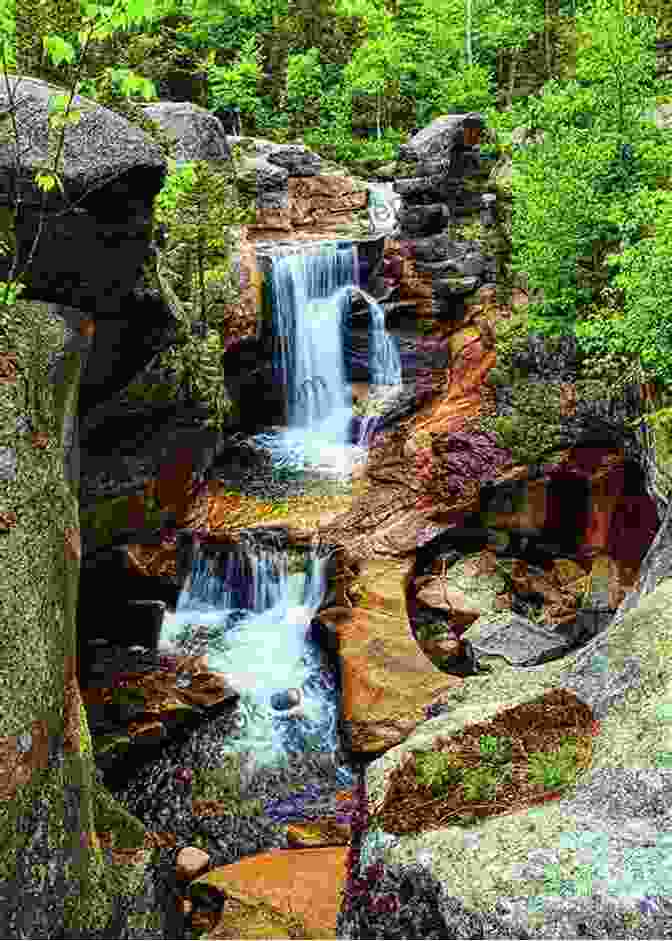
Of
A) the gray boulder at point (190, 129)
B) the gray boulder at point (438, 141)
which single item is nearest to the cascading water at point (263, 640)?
the gray boulder at point (190, 129)

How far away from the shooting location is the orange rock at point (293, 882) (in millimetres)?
7734

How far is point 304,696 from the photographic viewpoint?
12609 millimetres

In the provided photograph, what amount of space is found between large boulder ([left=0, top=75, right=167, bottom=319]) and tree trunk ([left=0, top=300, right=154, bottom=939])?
1.10 metres

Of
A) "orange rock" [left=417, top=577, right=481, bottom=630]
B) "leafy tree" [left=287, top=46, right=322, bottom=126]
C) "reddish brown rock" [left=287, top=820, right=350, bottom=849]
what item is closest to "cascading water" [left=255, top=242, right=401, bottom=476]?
"orange rock" [left=417, top=577, right=481, bottom=630]

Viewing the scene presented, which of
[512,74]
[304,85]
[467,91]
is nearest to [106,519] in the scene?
[304,85]

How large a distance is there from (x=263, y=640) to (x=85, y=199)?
29.2ft

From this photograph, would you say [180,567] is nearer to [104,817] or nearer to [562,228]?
[104,817]

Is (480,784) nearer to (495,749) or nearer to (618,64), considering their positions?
(495,749)

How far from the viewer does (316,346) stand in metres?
21.4

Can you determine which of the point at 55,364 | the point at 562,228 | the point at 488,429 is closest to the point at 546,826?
the point at 55,364

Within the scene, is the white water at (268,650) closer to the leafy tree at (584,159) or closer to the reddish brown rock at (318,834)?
the reddish brown rock at (318,834)

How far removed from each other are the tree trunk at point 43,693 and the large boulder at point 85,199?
1097 mm

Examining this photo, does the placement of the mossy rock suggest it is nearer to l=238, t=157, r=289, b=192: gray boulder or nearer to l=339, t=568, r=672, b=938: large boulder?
l=339, t=568, r=672, b=938: large boulder

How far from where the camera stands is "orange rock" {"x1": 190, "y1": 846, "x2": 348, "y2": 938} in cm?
773
